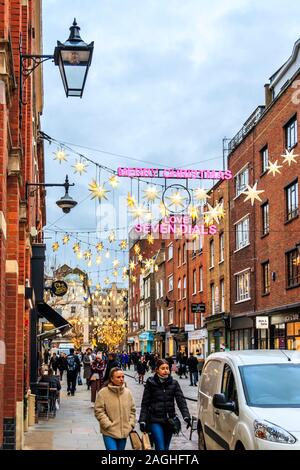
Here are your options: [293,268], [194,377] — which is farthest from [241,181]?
[194,377]

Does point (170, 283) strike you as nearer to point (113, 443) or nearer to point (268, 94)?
point (268, 94)

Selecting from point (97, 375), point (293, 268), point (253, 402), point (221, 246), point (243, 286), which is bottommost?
point (97, 375)

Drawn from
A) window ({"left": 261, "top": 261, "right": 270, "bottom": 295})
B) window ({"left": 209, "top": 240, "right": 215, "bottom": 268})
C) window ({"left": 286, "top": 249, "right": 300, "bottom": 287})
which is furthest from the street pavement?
window ({"left": 209, "top": 240, "right": 215, "bottom": 268})

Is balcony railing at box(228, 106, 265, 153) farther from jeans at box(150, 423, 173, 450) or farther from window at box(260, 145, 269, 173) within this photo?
jeans at box(150, 423, 173, 450)

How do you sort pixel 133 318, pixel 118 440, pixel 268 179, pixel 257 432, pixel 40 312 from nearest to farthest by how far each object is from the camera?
1. pixel 257 432
2. pixel 118 440
3. pixel 40 312
4. pixel 268 179
5. pixel 133 318

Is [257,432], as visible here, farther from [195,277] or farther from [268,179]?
[195,277]

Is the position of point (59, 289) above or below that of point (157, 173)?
below

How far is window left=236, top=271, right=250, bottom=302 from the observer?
3948cm

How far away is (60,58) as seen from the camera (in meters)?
10.2

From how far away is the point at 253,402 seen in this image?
9023 millimetres

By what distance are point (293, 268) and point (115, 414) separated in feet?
78.1

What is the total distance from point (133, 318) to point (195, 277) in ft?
145

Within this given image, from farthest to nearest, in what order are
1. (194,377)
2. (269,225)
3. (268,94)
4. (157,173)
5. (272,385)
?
1. (268,94)
2. (194,377)
3. (269,225)
4. (157,173)
5. (272,385)
